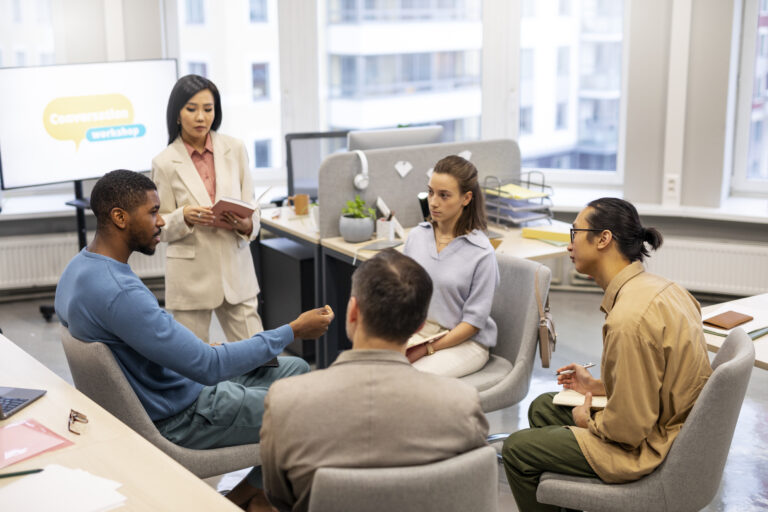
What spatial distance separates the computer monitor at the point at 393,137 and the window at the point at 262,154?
1.81 metres

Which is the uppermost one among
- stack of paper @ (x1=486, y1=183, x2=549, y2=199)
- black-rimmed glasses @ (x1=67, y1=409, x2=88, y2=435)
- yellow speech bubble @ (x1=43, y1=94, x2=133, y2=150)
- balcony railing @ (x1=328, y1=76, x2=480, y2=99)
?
balcony railing @ (x1=328, y1=76, x2=480, y2=99)

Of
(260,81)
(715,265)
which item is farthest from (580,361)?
(260,81)

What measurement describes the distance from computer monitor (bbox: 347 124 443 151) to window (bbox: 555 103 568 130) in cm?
160

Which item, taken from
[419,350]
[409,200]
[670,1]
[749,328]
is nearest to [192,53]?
[409,200]

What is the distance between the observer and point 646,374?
2.11 metres

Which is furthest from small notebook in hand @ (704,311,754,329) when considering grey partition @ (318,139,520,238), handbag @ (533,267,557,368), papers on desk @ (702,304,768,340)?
grey partition @ (318,139,520,238)

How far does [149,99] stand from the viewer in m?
5.02

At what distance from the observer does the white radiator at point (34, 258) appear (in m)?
5.20

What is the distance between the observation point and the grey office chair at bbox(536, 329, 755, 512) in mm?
2061

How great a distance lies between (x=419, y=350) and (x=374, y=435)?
1345mm

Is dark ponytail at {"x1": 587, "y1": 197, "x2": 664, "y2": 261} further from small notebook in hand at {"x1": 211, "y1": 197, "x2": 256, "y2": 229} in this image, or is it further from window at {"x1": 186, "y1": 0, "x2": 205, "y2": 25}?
window at {"x1": 186, "y1": 0, "x2": 205, "y2": 25}

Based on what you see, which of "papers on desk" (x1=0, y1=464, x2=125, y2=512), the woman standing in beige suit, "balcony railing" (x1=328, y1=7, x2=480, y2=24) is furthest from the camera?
"balcony railing" (x1=328, y1=7, x2=480, y2=24)

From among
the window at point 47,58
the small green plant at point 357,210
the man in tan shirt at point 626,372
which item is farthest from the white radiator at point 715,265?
the window at point 47,58

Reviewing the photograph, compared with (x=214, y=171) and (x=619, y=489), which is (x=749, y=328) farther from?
(x=214, y=171)
